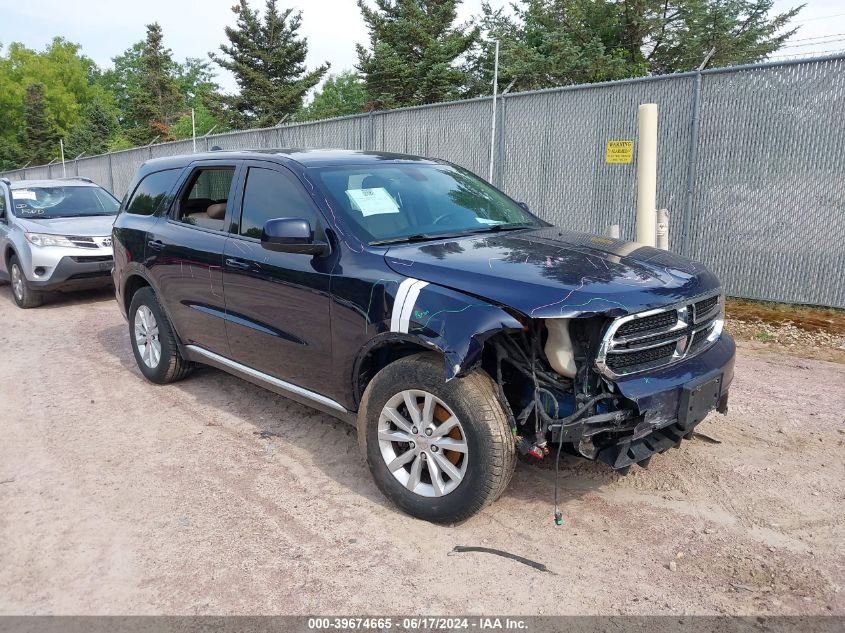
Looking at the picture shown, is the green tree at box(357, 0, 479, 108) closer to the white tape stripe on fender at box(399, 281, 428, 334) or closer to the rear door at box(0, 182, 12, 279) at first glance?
the rear door at box(0, 182, 12, 279)

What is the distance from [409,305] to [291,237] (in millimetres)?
831

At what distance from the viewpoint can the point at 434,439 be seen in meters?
3.17

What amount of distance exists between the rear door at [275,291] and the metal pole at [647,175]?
12.5ft

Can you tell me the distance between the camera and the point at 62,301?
32.0 feet

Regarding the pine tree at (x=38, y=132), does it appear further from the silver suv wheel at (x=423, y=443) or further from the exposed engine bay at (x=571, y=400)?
the exposed engine bay at (x=571, y=400)

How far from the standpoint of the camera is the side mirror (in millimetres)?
3523

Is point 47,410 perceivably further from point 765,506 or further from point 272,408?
point 765,506

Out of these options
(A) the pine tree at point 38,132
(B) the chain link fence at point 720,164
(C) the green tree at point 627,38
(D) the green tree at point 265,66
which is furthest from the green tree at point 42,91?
(B) the chain link fence at point 720,164

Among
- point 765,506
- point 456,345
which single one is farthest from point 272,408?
point 765,506

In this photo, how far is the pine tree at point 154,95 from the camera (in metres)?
49.3

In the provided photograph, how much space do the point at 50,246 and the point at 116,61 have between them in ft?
250

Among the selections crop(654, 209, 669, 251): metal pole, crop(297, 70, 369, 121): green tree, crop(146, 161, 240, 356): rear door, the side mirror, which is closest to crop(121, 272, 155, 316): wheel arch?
crop(146, 161, 240, 356): rear door

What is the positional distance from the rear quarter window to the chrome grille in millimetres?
3774

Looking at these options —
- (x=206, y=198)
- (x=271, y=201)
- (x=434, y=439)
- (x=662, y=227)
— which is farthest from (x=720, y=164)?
(x=434, y=439)
